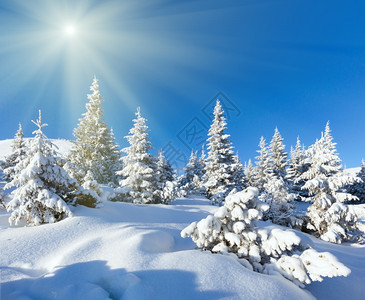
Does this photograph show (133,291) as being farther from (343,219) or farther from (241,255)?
(343,219)

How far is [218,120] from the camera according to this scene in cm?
2138

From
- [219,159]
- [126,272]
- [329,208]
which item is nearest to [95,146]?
[219,159]

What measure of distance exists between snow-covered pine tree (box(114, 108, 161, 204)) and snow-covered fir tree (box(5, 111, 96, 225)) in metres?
6.64

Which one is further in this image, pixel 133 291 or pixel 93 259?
pixel 93 259

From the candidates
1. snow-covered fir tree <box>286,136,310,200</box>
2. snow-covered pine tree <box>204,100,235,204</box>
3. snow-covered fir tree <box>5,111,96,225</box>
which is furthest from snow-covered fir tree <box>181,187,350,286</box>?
snow-covered fir tree <box>286,136,310,200</box>

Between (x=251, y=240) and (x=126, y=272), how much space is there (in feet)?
8.32

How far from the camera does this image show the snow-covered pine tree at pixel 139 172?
13.6m

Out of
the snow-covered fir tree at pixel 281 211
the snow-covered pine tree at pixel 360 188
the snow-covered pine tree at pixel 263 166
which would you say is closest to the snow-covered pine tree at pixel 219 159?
the snow-covered fir tree at pixel 281 211

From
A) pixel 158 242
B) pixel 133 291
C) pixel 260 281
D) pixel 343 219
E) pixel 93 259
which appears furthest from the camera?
pixel 343 219

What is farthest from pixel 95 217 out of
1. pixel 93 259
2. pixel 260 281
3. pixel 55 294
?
pixel 260 281

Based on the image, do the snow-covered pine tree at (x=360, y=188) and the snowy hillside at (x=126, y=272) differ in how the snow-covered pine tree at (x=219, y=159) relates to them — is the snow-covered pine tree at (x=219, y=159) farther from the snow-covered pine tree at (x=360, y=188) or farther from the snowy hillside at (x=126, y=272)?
the snow-covered pine tree at (x=360, y=188)

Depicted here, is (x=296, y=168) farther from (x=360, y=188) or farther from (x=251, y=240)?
(x=251, y=240)

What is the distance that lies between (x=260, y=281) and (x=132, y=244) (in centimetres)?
262

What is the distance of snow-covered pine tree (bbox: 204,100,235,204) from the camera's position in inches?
735
